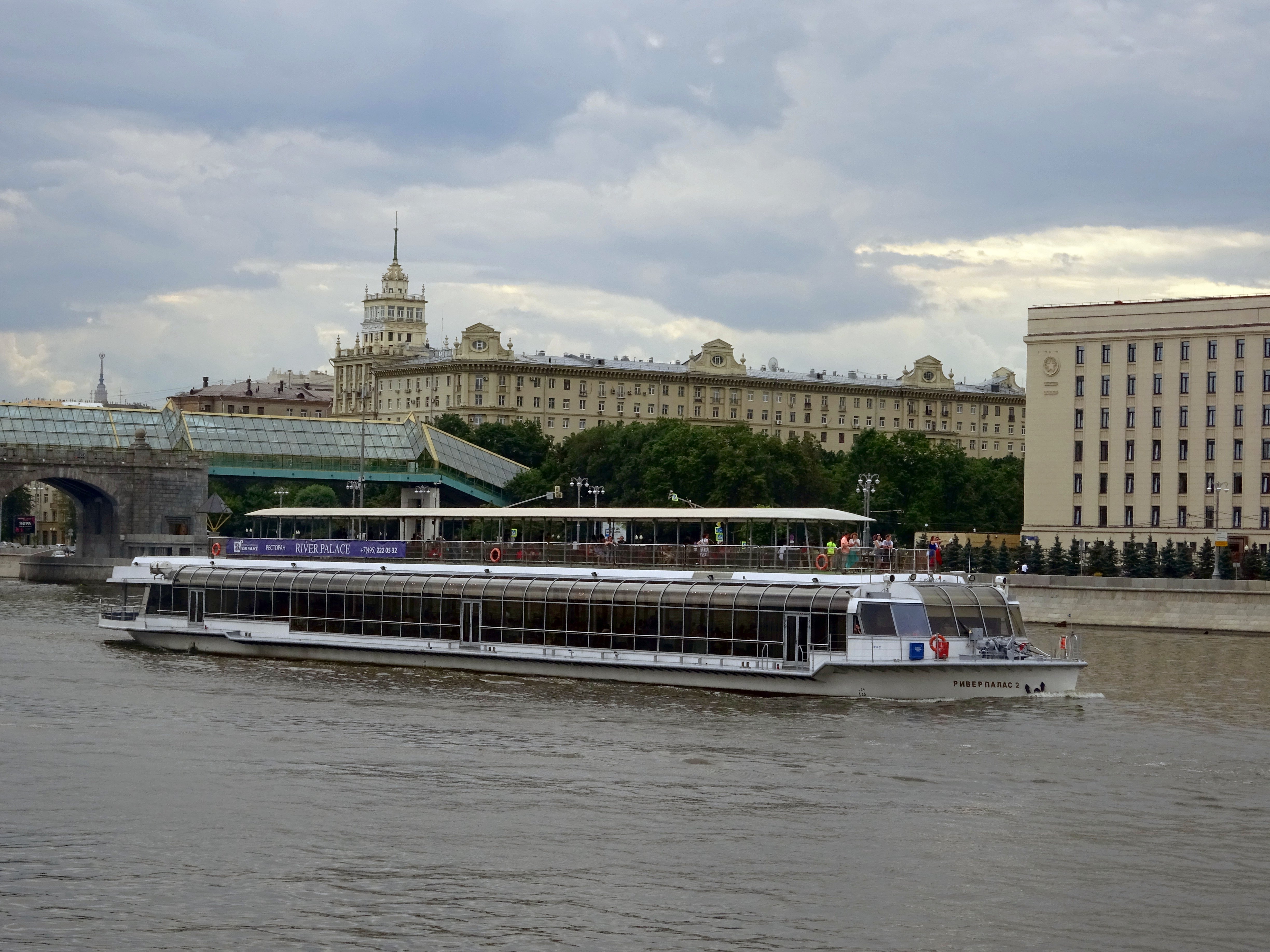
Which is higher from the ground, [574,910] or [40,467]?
[40,467]

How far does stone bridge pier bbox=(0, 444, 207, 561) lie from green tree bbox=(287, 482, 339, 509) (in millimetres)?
7492

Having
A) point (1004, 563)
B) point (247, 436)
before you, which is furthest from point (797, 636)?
point (247, 436)

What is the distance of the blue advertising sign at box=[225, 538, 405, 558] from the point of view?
186ft

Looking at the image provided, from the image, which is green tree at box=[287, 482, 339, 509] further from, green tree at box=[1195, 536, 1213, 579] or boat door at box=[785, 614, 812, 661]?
boat door at box=[785, 614, 812, 661]

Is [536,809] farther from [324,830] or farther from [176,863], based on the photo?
[176,863]

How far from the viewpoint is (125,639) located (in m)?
63.8

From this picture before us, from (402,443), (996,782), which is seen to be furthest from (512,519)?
(402,443)

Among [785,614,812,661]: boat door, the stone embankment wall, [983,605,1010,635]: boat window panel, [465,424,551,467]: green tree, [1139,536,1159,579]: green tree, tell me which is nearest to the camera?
[785,614,812,661]: boat door

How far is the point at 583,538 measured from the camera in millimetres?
55844

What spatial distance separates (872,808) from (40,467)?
109 metres

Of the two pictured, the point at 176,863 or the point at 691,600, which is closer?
the point at 176,863

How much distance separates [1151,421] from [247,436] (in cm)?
6855

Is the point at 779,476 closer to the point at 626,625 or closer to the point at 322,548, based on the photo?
the point at 322,548

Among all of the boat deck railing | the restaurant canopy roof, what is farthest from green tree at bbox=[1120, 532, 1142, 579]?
the boat deck railing
